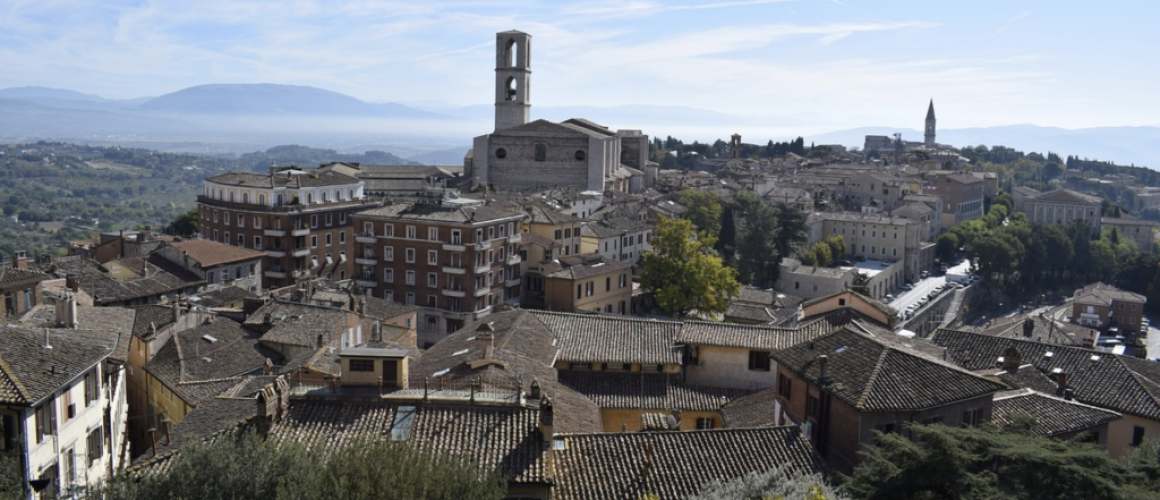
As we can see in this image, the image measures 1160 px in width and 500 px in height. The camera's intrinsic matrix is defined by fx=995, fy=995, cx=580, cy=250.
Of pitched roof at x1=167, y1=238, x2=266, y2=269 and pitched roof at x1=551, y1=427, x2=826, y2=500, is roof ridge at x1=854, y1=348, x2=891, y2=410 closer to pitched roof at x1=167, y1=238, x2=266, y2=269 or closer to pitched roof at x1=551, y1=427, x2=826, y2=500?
pitched roof at x1=551, y1=427, x2=826, y2=500

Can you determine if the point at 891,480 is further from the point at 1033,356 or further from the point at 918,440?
the point at 1033,356

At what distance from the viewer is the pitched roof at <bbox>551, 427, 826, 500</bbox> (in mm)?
13906

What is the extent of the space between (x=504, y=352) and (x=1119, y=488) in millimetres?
11516

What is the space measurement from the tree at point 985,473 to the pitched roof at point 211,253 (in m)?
31.0

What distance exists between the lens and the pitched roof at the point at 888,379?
15820 millimetres

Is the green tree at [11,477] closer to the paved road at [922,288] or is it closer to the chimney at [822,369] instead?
the chimney at [822,369]

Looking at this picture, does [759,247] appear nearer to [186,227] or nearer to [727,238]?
[727,238]

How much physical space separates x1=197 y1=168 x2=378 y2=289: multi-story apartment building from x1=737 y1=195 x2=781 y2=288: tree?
2095 cm

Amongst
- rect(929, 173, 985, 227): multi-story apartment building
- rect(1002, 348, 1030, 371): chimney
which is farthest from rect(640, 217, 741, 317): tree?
rect(929, 173, 985, 227): multi-story apartment building

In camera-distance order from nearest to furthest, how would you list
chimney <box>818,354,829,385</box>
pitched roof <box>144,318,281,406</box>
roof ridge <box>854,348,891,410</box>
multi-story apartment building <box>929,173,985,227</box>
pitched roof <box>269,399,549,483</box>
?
pitched roof <box>269,399,549,483</box>
roof ridge <box>854,348,891,410</box>
chimney <box>818,354,829,385</box>
pitched roof <box>144,318,281,406</box>
multi-story apartment building <box>929,173,985,227</box>

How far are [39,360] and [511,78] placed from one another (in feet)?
229

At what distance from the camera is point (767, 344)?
23188 millimetres

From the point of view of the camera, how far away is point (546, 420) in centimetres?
1337

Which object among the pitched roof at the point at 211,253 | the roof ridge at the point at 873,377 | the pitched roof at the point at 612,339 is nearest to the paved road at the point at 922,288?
the pitched roof at the point at 211,253
